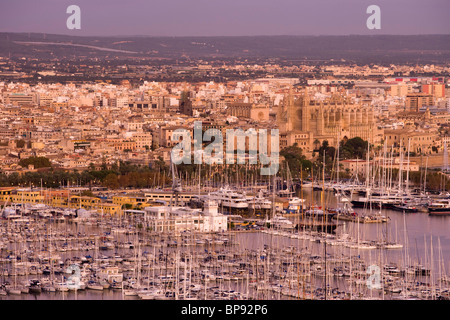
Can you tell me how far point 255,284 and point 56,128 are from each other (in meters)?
19.6

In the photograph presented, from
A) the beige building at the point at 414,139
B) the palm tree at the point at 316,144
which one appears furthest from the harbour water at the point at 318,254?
the beige building at the point at 414,139

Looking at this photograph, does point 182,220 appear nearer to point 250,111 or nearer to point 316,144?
point 316,144

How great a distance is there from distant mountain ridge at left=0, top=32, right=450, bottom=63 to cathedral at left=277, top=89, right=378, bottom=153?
22.9 metres

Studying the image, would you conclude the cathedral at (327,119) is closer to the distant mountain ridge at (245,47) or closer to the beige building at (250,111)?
the beige building at (250,111)

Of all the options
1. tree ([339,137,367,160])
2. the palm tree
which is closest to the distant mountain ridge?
the palm tree

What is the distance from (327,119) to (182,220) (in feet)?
49.0

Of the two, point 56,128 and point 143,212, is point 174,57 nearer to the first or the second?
point 56,128

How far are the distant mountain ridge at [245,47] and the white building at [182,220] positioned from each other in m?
35.1

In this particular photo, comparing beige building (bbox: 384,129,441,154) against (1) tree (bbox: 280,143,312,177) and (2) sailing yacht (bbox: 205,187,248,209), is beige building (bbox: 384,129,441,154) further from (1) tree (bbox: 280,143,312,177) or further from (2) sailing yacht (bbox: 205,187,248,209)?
(2) sailing yacht (bbox: 205,187,248,209)

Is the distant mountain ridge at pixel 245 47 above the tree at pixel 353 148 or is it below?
above

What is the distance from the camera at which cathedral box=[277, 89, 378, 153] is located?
2552 centimetres

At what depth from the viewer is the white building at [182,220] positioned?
1177 centimetres

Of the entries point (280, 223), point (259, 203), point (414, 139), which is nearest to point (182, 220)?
point (280, 223)

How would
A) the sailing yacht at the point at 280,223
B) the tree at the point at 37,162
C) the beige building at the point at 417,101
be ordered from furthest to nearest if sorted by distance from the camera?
the beige building at the point at 417,101 → the tree at the point at 37,162 → the sailing yacht at the point at 280,223
